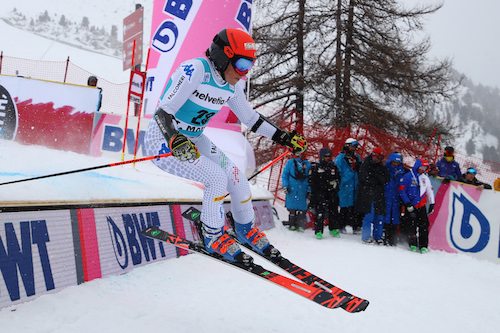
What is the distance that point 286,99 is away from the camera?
16906mm

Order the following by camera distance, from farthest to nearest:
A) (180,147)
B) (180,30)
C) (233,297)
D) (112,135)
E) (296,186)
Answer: (112,135) → (296,186) → (180,30) → (233,297) → (180,147)

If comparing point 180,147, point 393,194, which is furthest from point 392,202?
point 180,147

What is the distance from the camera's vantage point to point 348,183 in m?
8.12

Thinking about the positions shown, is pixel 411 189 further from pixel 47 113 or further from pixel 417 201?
pixel 47 113

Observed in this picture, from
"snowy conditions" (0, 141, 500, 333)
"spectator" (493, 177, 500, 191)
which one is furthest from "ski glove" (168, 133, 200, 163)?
"spectator" (493, 177, 500, 191)

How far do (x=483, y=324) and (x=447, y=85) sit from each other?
14.5 metres

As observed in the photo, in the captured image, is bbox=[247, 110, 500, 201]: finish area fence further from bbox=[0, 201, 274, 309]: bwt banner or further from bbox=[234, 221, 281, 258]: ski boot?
bbox=[234, 221, 281, 258]: ski boot

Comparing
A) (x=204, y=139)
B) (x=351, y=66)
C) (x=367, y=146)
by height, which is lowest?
(x=204, y=139)

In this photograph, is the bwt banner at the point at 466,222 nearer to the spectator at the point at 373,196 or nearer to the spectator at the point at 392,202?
the spectator at the point at 392,202

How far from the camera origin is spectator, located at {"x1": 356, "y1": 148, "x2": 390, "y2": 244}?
7.39 m

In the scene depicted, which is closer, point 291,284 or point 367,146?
point 291,284

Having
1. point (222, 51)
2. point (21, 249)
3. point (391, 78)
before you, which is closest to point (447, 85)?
point (391, 78)

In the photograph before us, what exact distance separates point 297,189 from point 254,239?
473 centimetres

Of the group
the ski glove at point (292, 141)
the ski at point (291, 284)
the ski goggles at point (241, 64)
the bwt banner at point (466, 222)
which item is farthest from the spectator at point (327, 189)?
the ski goggles at point (241, 64)
